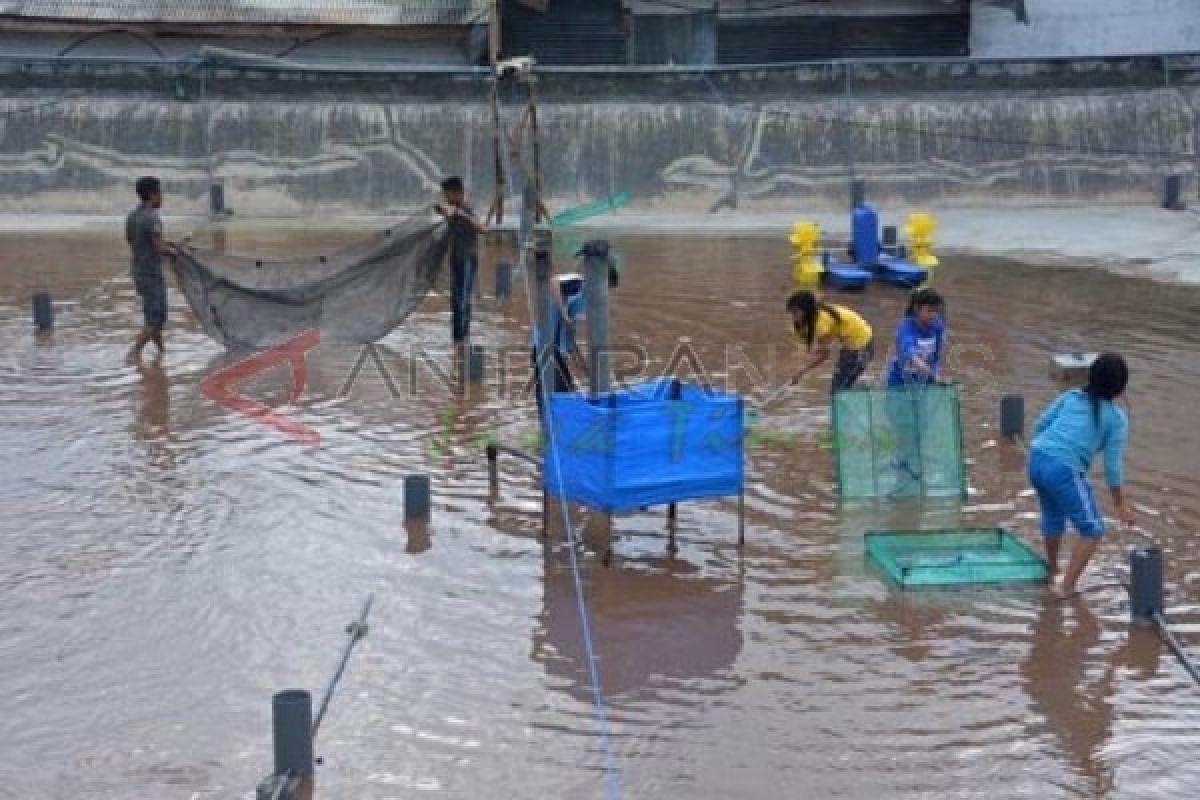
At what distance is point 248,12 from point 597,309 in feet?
68.8

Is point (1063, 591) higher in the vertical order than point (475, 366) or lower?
lower

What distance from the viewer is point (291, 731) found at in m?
6.50

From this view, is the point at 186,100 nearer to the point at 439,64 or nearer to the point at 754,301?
the point at 439,64

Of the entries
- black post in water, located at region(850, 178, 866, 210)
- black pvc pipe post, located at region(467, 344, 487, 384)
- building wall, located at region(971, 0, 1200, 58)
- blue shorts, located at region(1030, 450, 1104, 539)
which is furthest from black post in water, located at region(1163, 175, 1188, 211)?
blue shorts, located at region(1030, 450, 1104, 539)

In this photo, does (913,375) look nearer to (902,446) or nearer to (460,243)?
(902,446)

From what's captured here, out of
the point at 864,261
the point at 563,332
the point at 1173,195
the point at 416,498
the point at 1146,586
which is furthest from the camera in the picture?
the point at 1173,195

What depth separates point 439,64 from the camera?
30.0 metres

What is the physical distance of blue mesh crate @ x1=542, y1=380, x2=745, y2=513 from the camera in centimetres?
916

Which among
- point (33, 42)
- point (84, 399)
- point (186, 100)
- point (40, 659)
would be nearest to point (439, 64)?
point (186, 100)

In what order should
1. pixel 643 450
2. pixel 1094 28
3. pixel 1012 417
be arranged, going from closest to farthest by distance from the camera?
pixel 643 450 → pixel 1012 417 → pixel 1094 28

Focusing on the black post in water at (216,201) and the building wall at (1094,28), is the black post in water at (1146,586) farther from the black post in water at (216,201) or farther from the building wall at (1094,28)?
the building wall at (1094,28)

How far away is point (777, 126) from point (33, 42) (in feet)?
Result: 46.2

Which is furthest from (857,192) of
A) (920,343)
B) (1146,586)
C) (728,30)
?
(1146,586)

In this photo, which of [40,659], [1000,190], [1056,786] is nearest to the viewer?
[1056,786]
